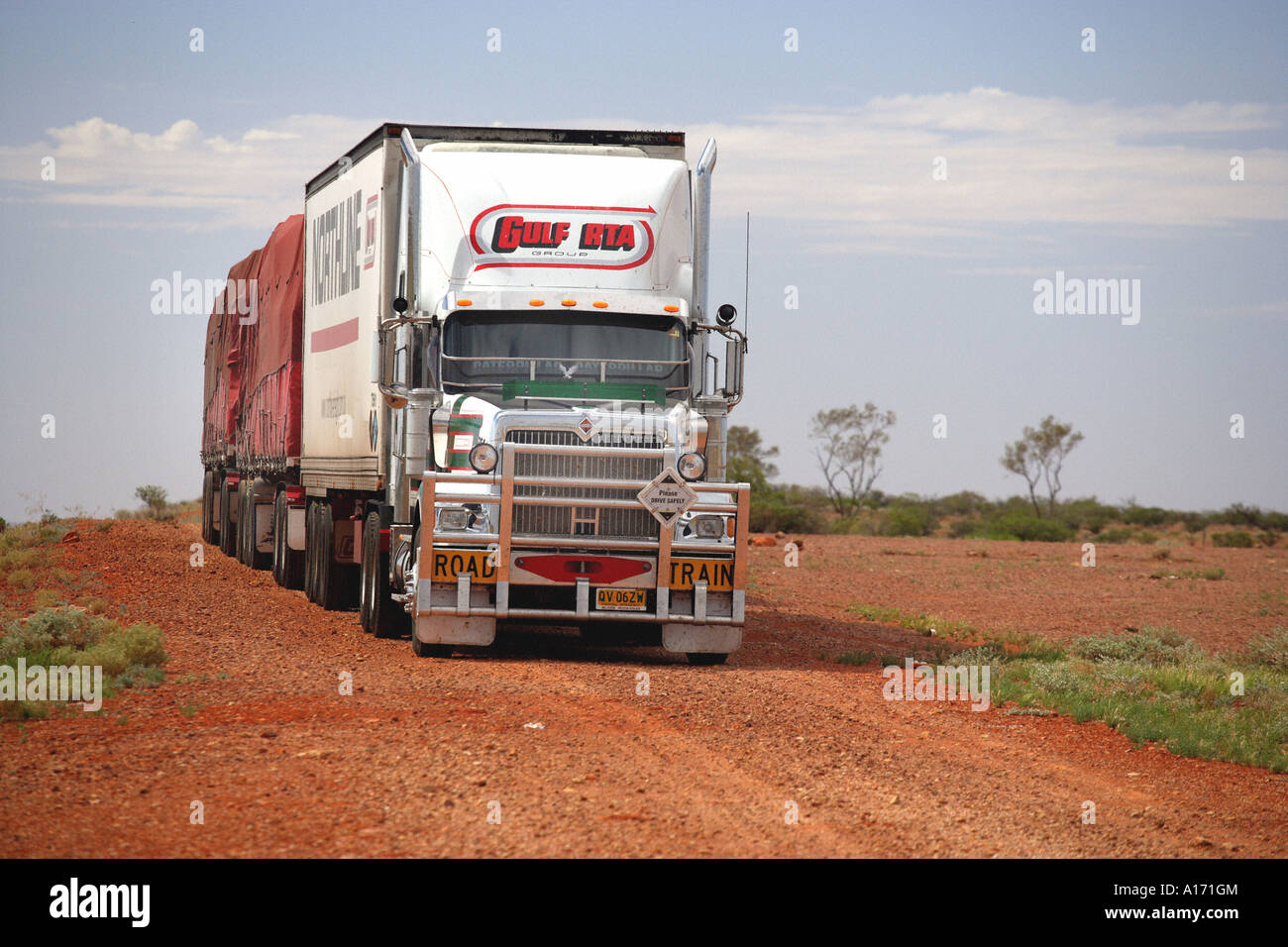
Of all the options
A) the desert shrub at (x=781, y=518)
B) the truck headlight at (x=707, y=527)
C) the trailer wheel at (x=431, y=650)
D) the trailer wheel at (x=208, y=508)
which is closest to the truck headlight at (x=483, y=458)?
the trailer wheel at (x=431, y=650)

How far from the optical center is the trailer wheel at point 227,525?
28922mm

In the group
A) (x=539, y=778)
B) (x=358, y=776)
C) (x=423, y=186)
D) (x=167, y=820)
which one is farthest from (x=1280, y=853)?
(x=423, y=186)

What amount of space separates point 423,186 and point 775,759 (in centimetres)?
751

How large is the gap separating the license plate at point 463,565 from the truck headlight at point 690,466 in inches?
70.9

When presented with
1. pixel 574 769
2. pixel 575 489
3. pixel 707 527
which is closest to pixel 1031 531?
pixel 707 527

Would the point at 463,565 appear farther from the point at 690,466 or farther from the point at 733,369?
the point at 733,369

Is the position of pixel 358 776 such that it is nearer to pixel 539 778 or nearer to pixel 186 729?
pixel 539 778

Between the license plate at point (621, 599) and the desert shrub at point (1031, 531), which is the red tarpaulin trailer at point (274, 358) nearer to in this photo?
the license plate at point (621, 599)

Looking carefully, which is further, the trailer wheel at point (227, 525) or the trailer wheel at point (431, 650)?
the trailer wheel at point (227, 525)

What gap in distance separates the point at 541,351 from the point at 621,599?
8.06 ft

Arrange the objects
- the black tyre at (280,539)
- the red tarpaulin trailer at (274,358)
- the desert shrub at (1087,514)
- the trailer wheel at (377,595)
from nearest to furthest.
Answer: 1. the trailer wheel at (377,595)
2. the red tarpaulin trailer at (274,358)
3. the black tyre at (280,539)
4. the desert shrub at (1087,514)

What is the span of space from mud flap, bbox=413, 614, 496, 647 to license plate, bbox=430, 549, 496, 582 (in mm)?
403

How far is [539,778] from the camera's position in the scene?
7.63m

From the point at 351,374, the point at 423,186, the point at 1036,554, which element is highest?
the point at 423,186
